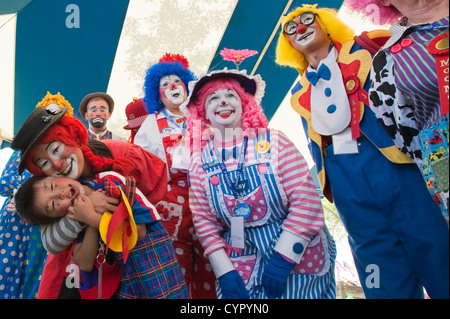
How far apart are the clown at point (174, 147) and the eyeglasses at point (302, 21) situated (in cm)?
69

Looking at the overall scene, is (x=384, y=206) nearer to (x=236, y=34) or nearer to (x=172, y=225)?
(x=172, y=225)

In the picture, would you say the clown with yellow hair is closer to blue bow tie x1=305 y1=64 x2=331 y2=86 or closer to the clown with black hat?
blue bow tie x1=305 y1=64 x2=331 y2=86

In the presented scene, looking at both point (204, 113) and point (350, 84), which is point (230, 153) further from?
point (350, 84)

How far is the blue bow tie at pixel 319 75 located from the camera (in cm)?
135

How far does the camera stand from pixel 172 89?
6.29 feet

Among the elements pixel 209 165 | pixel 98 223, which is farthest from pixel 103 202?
pixel 209 165

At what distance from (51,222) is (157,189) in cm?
44

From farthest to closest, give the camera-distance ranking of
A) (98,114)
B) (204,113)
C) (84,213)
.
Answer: (98,114)
(204,113)
(84,213)

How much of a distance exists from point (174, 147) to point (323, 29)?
83 cm

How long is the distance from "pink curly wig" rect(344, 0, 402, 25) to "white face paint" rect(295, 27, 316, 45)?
21 centimetres

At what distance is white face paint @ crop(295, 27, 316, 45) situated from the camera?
1.42 m

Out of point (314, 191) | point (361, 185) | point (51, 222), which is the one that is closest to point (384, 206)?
point (361, 185)

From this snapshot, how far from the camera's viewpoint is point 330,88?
135cm

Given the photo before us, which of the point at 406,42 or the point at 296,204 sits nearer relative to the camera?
the point at 406,42
